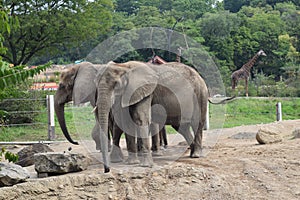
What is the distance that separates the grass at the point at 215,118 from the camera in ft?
37.0

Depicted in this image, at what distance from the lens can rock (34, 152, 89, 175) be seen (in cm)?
757

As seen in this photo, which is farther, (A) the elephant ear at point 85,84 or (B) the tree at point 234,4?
(B) the tree at point 234,4

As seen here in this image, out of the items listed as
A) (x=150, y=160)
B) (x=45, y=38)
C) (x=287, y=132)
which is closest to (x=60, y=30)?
(x=45, y=38)

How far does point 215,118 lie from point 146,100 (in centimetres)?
804

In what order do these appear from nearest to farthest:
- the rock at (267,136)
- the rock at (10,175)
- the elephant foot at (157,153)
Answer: the rock at (10,175) < the elephant foot at (157,153) < the rock at (267,136)

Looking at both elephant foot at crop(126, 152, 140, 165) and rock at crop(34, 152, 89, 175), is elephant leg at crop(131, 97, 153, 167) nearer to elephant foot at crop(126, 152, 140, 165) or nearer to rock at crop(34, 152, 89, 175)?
elephant foot at crop(126, 152, 140, 165)

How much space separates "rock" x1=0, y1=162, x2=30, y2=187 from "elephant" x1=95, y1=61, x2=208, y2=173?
108 cm

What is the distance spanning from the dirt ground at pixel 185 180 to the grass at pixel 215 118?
6.43 ft

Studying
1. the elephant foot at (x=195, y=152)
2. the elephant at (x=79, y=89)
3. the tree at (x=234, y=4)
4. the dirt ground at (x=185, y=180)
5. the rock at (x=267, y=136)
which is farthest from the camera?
the tree at (x=234, y=4)

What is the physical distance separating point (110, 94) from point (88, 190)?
1342mm

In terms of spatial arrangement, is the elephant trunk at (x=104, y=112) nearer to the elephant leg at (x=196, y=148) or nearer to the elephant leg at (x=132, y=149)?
the elephant leg at (x=132, y=149)

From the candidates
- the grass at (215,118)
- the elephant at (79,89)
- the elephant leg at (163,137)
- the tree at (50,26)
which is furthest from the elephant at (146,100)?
the tree at (50,26)

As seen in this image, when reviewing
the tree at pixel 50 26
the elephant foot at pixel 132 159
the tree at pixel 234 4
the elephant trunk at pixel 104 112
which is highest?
the tree at pixel 234 4

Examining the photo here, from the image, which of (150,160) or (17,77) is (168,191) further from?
(17,77)
